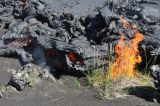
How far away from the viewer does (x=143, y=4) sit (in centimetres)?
752

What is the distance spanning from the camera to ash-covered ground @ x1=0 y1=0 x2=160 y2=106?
21.7 feet

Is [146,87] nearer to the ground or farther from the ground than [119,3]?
nearer to the ground

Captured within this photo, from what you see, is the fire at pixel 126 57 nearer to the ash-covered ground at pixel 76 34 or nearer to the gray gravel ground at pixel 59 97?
the ash-covered ground at pixel 76 34

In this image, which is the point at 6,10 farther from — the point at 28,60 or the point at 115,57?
the point at 115,57

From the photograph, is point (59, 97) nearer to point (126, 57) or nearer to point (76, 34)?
point (126, 57)

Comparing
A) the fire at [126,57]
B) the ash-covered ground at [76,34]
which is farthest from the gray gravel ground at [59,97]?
the fire at [126,57]

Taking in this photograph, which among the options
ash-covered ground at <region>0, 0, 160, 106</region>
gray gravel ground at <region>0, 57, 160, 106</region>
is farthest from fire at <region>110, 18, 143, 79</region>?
gray gravel ground at <region>0, 57, 160, 106</region>

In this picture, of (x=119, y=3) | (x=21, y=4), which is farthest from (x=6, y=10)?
(x=119, y=3)

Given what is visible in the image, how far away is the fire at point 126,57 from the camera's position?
6453 millimetres

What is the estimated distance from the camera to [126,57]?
6.45m

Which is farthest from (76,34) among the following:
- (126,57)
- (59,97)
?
(59,97)

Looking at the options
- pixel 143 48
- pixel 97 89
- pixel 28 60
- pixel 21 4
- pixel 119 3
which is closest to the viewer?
pixel 97 89

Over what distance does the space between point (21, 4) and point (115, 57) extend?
11.9ft

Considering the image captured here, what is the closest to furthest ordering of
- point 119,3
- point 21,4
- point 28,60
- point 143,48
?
1. point 143,48
2. point 28,60
3. point 119,3
4. point 21,4
